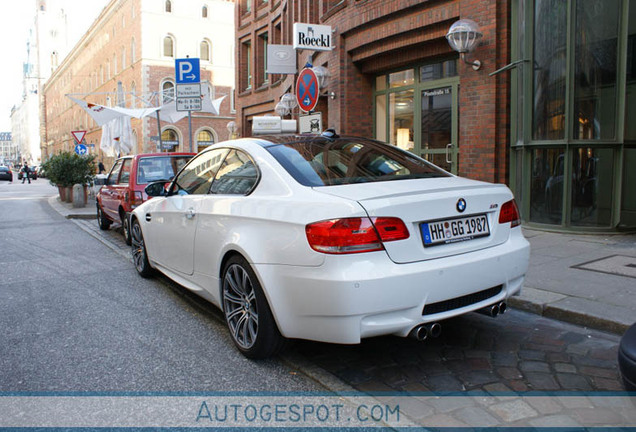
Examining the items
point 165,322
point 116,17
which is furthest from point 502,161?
point 116,17

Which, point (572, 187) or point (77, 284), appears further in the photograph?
point (572, 187)

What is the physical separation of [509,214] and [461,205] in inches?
22.0

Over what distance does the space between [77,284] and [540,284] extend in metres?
5.02

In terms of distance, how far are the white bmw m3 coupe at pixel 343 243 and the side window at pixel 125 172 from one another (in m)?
6.34

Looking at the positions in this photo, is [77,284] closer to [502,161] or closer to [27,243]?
[27,243]

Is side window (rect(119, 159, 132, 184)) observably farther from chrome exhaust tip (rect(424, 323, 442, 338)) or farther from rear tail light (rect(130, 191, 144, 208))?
chrome exhaust tip (rect(424, 323, 442, 338))

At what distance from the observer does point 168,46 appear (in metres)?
45.6

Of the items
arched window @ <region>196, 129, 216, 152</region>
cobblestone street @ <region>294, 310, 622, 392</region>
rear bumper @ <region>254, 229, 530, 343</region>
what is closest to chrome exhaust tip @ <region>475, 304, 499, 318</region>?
rear bumper @ <region>254, 229, 530, 343</region>

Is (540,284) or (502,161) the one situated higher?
(502,161)

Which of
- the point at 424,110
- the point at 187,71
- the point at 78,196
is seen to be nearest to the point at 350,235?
the point at 424,110

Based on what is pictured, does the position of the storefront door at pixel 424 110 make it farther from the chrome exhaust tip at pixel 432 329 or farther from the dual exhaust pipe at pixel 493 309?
the chrome exhaust tip at pixel 432 329

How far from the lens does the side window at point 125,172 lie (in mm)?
10453

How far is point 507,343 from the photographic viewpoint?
4.14 metres

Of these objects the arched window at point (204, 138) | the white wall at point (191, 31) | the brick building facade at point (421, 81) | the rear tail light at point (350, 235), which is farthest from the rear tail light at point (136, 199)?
the white wall at point (191, 31)
